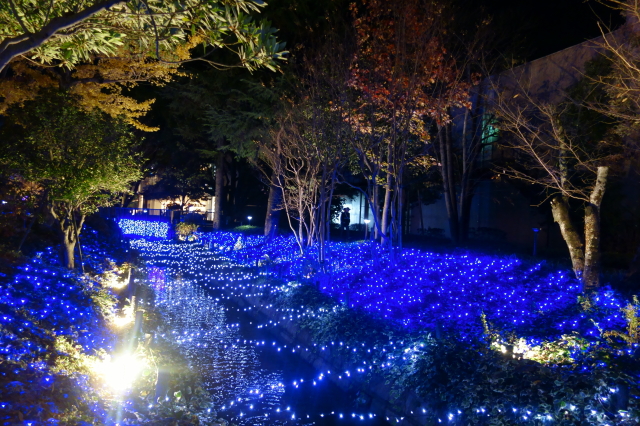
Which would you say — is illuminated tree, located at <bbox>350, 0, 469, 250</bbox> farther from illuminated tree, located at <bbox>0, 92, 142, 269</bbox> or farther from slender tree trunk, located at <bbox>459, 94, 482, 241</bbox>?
illuminated tree, located at <bbox>0, 92, 142, 269</bbox>

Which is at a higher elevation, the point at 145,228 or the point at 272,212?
the point at 272,212

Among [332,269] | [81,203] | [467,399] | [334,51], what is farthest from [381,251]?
[467,399]

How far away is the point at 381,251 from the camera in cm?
1566

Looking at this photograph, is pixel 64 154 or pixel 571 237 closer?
pixel 571 237

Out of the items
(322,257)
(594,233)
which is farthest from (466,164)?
(594,233)

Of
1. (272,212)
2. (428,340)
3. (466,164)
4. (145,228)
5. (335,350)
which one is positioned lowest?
(335,350)

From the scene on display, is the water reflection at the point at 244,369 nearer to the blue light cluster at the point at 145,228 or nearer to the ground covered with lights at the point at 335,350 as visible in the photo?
the ground covered with lights at the point at 335,350

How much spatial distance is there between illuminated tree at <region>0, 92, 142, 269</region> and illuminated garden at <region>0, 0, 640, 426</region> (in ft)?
0.18

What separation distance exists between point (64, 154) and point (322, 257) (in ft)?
23.5

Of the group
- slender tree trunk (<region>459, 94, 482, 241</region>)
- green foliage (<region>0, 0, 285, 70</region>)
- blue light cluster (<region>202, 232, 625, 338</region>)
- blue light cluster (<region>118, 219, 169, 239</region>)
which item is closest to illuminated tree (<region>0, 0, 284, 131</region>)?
green foliage (<region>0, 0, 285, 70</region>)

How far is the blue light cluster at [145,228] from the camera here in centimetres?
3316

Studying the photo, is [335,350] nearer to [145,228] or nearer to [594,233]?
[594,233]

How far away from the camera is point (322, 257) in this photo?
14.3m

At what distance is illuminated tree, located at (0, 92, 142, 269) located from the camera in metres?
10.8
